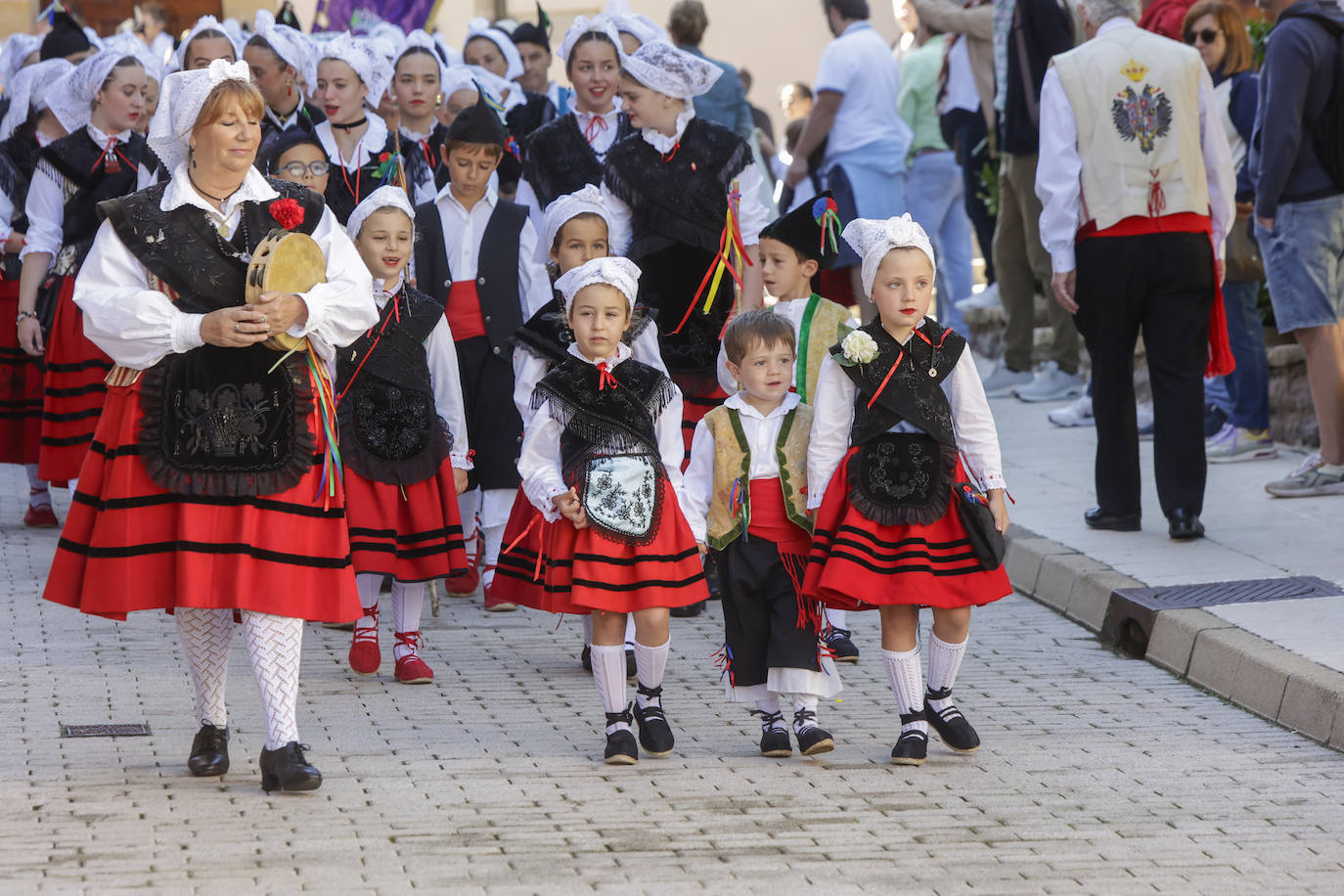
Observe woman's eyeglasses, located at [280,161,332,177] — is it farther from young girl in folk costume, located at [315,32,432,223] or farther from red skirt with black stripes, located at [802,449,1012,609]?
red skirt with black stripes, located at [802,449,1012,609]

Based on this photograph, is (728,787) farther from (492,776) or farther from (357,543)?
(357,543)

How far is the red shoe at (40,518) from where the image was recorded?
10.4 metres

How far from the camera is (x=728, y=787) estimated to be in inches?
217

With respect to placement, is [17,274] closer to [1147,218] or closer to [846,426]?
[1147,218]

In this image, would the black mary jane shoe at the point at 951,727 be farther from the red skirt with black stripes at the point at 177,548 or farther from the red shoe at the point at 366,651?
the red shoe at the point at 366,651

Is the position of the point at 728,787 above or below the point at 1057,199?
below

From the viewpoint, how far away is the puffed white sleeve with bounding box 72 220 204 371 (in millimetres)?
5230

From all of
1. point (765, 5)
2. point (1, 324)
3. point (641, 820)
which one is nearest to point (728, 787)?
point (641, 820)

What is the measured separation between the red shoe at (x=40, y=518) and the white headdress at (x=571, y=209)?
4231 mm

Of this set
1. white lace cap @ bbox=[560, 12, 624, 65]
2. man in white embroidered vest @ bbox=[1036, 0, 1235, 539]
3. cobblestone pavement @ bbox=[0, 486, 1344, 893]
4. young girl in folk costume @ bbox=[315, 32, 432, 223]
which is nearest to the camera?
cobblestone pavement @ bbox=[0, 486, 1344, 893]

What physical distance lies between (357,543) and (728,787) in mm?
2083

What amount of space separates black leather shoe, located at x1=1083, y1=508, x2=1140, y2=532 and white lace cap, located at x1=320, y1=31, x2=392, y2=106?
13.2 feet

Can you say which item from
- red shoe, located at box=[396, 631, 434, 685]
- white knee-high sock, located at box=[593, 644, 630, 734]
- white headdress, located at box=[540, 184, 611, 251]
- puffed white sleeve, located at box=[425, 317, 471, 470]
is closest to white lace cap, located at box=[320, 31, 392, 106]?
white headdress, located at box=[540, 184, 611, 251]

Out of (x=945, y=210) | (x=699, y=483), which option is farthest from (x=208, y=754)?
(x=945, y=210)
